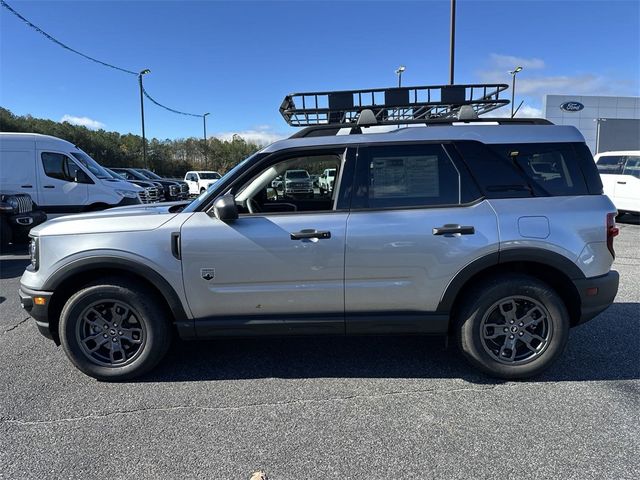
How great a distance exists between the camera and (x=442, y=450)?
2578 millimetres

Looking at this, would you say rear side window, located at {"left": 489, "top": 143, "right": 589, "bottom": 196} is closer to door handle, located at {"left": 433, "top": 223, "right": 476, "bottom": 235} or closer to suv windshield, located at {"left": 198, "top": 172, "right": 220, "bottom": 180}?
door handle, located at {"left": 433, "top": 223, "right": 476, "bottom": 235}

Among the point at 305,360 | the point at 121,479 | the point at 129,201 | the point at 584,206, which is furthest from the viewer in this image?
the point at 129,201

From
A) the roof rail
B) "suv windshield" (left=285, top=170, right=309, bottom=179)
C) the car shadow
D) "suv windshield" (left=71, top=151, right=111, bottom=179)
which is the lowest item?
the car shadow

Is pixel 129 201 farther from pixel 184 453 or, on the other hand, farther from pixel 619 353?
pixel 619 353

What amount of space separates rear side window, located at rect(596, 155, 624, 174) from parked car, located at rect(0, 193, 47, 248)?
14213mm

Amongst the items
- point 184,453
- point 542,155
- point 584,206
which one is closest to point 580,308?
point 584,206

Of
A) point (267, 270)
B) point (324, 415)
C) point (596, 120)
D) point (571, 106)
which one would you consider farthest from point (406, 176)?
point (596, 120)

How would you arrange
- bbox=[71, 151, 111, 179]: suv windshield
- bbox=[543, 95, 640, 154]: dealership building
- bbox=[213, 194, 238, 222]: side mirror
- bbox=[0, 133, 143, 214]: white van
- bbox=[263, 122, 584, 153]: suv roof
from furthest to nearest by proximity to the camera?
1. bbox=[543, 95, 640, 154]: dealership building
2. bbox=[71, 151, 111, 179]: suv windshield
3. bbox=[0, 133, 143, 214]: white van
4. bbox=[263, 122, 584, 153]: suv roof
5. bbox=[213, 194, 238, 222]: side mirror

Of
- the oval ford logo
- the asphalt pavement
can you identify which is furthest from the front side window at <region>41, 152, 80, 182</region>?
the oval ford logo

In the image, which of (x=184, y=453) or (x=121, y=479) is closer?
(x=121, y=479)

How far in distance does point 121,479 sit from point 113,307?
54.9 inches

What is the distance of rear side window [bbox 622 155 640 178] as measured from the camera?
11.7 m

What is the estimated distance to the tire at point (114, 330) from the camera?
132 inches

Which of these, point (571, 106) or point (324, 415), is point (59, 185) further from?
point (571, 106)
